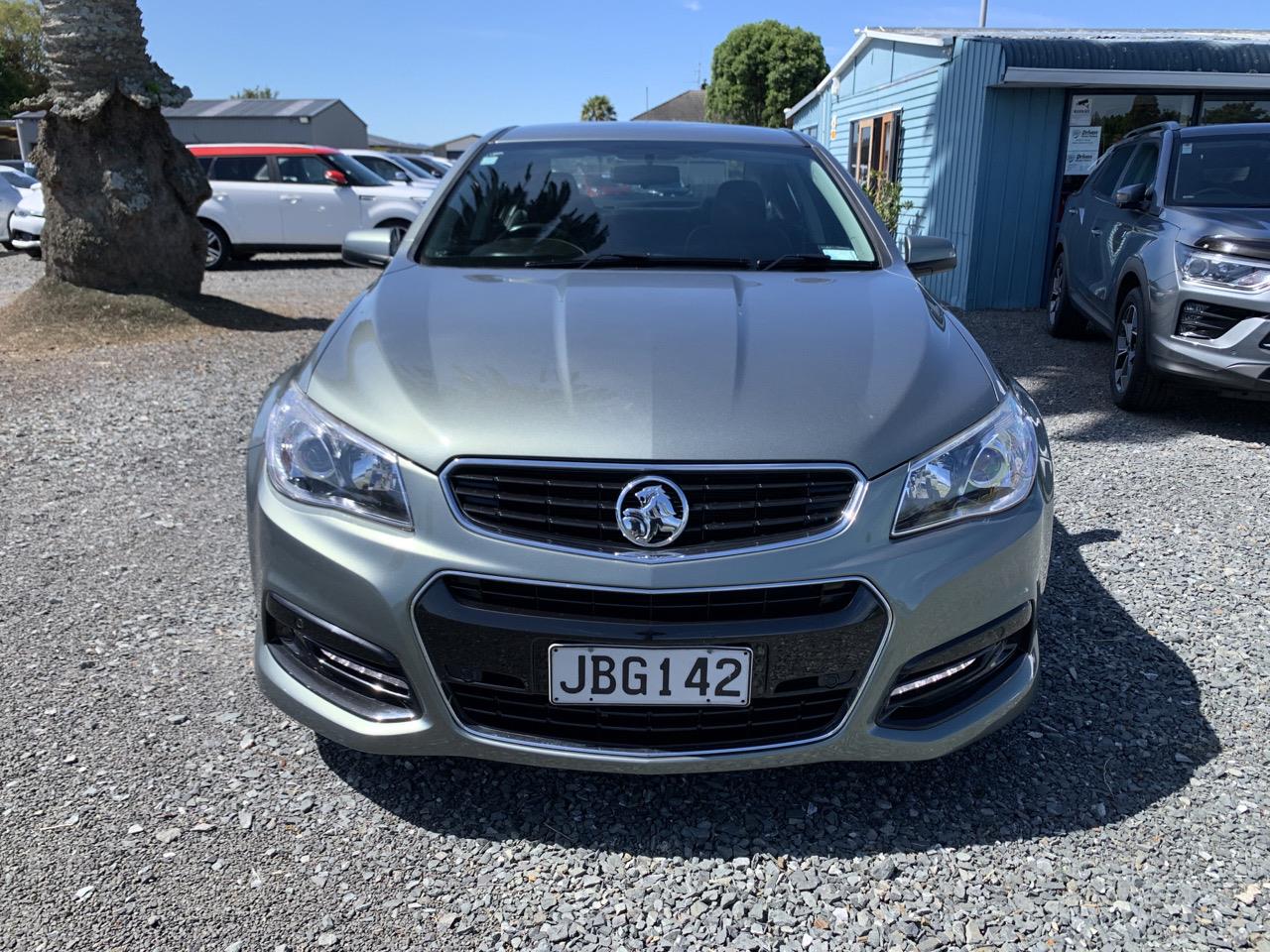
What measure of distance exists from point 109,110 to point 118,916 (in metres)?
7.70

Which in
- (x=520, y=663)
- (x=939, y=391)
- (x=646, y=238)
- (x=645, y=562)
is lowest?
(x=520, y=663)

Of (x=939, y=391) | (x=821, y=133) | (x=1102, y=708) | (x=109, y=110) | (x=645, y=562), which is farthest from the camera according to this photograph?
(x=821, y=133)

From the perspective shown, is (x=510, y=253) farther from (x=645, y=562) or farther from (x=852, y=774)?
(x=852, y=774)

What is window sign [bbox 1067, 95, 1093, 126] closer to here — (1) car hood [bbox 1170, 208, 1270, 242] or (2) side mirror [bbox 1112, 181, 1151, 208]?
(2) side mirror [bbox 1112, 181, 1151, 208]

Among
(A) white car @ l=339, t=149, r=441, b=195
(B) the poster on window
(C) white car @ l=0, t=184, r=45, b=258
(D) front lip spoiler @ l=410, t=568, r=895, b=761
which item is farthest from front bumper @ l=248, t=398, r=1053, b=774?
(C) white car @ l=0, t=184, r=45, b=258

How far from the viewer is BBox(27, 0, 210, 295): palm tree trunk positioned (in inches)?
312

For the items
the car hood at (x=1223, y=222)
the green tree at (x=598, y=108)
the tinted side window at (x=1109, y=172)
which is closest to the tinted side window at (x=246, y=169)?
the tinted side window at (x=1109, y=172)

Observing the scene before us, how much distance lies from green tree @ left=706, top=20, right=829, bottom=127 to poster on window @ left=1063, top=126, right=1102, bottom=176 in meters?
37.0

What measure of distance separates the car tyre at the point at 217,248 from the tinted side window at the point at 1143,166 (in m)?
11.2

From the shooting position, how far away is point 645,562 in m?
1.99

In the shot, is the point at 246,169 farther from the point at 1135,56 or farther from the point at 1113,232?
the point at 1113,232

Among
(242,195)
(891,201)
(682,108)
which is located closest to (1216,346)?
(891,201)

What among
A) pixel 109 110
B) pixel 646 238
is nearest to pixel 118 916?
pixel 646 238

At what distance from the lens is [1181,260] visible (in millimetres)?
5668
